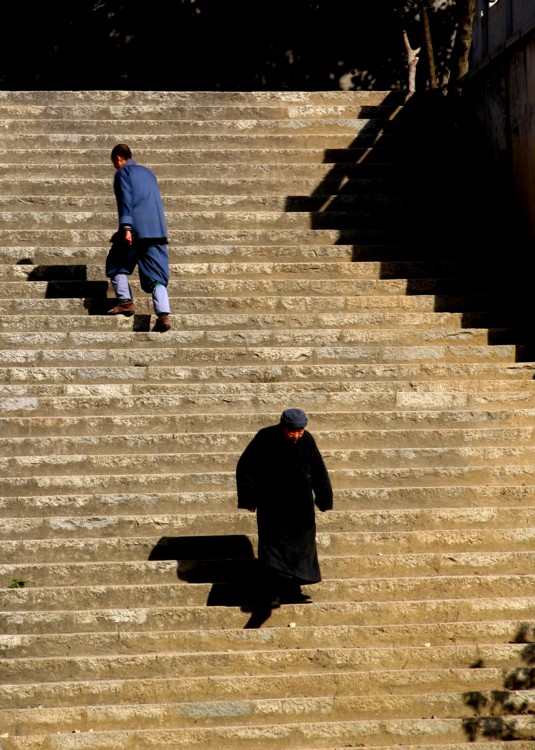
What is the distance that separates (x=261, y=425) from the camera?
33.0 ft

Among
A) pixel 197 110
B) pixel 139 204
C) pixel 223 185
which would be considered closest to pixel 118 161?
pixel 139 204

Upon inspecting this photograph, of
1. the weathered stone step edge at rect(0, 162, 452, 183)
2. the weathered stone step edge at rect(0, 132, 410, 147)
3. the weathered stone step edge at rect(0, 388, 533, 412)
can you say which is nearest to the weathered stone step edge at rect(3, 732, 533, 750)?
the weathered stone step edge at rect(0, 388, 533, 412)

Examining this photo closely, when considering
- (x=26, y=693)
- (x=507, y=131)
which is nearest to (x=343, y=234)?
(x=507, y=131)

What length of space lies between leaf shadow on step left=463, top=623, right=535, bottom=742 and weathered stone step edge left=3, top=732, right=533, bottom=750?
13mm

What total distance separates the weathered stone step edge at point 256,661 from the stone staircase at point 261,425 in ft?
0.06

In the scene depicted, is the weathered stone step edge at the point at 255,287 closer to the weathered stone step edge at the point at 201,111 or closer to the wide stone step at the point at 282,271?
the wide stone step at the point at 282,271

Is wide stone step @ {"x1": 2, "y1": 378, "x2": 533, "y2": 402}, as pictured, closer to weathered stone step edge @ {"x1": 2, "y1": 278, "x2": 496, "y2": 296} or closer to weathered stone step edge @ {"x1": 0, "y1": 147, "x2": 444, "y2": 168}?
weathered stone step edge @ {"x1": 2, "y1": 278, "x2": 496, "y2": 296}

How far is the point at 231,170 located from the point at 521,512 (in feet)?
18.7

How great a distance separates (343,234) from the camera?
1273 cm

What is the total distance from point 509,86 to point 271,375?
4.40 metres

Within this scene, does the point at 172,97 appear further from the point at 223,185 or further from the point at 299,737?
the point at 299,737

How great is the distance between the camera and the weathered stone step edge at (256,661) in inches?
315

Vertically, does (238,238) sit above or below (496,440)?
above

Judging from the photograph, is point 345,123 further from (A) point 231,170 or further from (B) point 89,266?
(B) point 89,266
